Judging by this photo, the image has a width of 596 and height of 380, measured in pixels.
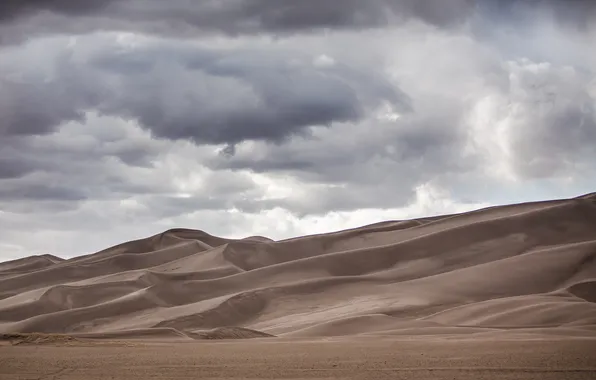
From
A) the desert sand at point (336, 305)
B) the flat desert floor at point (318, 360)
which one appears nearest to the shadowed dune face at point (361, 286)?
the desert sand at point (336, 305)

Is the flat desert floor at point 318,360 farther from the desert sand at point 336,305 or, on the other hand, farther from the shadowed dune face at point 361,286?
the shadowed dune face at point 361,286

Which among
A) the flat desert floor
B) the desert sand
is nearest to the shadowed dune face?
the desert sand

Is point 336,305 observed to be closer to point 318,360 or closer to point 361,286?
point 361,286

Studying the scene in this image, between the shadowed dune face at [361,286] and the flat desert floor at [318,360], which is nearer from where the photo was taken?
the flat desert floor at [318,360]

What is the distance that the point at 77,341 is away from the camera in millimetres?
28047

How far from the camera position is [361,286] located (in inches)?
1955

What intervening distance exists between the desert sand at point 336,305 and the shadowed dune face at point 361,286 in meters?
0.11

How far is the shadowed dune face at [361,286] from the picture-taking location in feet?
118

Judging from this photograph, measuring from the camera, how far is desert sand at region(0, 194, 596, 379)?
67.3ft

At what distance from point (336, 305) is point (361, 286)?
3.94 meters

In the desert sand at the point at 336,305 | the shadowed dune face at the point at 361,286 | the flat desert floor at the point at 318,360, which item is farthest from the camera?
the shadowed dune face at the point at 361,286

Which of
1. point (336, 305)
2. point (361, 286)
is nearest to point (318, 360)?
point (336, 305)

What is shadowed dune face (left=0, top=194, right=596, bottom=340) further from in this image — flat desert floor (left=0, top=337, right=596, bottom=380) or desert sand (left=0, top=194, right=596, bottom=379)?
flat desert floor (left=0, top=337, right=596, bottom=380)

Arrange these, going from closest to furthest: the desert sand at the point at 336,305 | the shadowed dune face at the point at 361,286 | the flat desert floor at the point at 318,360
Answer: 1. the flat desert floor at the point at 318,360
2. the desert sand at the point at 336,305
3. the shadowed dune face at the point at 361,286
